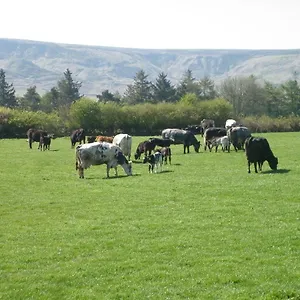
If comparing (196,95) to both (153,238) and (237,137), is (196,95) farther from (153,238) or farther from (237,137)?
(153,238)

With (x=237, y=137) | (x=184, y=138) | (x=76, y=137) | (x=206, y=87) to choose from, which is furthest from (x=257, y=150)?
(x=206, y=87)

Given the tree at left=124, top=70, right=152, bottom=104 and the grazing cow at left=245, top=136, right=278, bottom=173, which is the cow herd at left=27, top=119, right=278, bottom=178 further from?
the tree at left=124, top=70, right=152, bottom=104

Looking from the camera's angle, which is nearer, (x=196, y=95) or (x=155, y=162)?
Result: (x=155, y=162)

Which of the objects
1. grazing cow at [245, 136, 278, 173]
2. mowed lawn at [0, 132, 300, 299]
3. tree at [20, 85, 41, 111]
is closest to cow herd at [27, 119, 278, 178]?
grazing cow at [245, 136, 278, 173]

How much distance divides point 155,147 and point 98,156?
42.0 feet

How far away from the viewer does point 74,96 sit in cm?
14300

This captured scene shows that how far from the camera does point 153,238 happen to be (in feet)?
52.4

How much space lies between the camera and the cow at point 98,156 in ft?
102

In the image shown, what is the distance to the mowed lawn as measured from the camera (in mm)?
12148

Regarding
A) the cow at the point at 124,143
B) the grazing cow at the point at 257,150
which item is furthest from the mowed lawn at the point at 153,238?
the cow at the point at 124,143

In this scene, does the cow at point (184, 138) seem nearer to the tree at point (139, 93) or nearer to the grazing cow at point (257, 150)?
the grazing cow at point (257, 150)

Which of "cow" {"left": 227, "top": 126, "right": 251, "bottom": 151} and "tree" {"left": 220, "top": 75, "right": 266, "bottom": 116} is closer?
"cow" {"left": 227, "top": 126, "right": 251, "bottom": 151}

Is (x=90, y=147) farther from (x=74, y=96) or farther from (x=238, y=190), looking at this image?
(x=74, y=96)

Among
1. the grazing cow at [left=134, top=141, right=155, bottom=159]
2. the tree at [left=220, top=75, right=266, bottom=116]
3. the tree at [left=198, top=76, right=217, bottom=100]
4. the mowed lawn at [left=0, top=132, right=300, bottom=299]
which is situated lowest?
the mowed lawn at [left=0, top=132, right=300, bottom=299]
